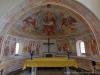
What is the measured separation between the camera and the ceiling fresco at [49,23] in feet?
46.9

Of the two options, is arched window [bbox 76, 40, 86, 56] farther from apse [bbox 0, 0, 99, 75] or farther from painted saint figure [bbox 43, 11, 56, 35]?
painted saint figure [bbox 43, 11, 56, 35]

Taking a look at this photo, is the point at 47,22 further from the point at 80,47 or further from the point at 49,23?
the point at 80,47

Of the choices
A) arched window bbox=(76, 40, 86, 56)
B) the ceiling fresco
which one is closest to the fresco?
the ceiling fresco

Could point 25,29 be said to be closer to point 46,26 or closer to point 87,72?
point 46,26

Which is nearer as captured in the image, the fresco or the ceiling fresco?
the ceiling fresco

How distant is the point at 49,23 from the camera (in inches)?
632

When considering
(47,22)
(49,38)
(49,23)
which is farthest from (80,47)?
(47,22)

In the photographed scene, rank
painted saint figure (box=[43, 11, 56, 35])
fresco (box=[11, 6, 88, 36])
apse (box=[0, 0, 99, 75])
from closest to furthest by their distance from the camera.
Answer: apse (box=[0, 0, 99, 75]), fresco (box=[11, 6, 88, 36]), painted saint figure (box=[43, 11, 56, 35])

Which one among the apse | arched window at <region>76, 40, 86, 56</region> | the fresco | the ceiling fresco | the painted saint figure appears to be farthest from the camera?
arched window at <region>76, 40, 86, 56</region>

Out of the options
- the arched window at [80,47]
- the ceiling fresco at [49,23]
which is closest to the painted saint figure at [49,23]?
the ceiling fresco at [49,23]

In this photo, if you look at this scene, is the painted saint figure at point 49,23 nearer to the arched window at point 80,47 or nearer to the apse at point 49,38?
Answer: the apse at point 49,38

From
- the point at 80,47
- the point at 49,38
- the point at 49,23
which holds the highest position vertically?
the point at 49,23

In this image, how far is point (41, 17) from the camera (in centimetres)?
1543

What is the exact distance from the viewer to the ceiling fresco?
14.3 m
